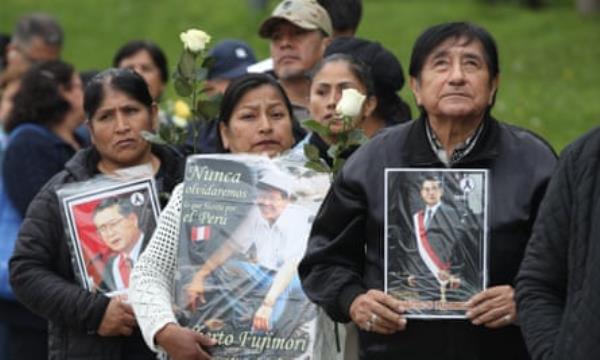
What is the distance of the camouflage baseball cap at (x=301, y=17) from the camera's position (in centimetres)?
737

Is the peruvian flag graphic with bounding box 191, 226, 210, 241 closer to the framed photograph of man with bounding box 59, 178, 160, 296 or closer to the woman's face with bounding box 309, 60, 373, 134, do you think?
the framed photograph of man with bounding box 59, 178, 160, 296

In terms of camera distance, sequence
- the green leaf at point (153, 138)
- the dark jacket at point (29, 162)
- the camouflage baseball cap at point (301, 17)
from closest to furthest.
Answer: the green leaf at point (153, 138) < the camouflage baseball cap at point (301, 17) < the dark jacket at point (29, 162)

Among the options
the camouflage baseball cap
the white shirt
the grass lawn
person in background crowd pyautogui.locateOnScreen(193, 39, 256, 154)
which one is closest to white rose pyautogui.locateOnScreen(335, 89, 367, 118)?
the white shirt

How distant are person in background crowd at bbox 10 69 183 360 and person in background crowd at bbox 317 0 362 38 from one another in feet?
4.73

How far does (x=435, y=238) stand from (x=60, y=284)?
5.83 feet

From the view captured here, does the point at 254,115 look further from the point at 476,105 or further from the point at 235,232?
the point at 476,105

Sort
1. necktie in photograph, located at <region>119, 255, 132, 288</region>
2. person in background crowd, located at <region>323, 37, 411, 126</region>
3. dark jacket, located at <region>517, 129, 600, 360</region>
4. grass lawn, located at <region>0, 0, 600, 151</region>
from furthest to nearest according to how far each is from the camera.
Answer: grass lawn, located at <region>0, 0, 600, 151</region> < person in background crowd, located at <region>323, 37, 411, 126</region> < necktie in photograph, located at <region>119, 255, 132, 288</region> < dark jacket, located at <region>517, 129, 600, 360</region>

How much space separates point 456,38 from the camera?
17.2 ft

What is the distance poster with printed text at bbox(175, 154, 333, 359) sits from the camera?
18.6ft

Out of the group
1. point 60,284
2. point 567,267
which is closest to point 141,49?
point 60,284

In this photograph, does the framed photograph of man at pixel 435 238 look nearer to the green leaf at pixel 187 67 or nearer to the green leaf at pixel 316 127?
the green leaf at pixel 316 127

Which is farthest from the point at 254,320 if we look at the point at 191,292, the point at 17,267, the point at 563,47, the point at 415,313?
the point at 563,47

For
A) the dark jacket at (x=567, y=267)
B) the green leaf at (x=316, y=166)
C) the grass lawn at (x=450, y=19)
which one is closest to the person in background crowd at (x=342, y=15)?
the green leaf at (x=316, y=166)

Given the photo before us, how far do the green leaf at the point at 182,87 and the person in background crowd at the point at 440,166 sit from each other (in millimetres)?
1343
